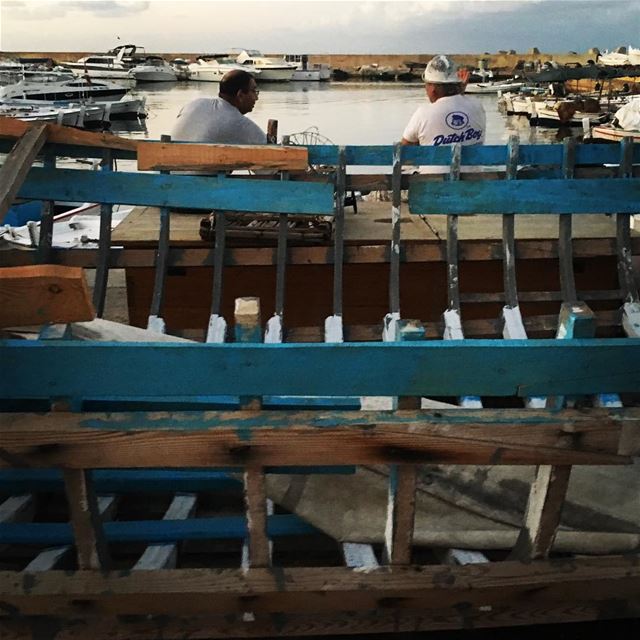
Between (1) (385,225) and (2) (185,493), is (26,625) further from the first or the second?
(1) (385,225)

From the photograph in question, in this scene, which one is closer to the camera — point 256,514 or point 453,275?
point 256,514

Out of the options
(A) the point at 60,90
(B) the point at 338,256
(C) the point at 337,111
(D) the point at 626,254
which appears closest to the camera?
(B) the point at 338,256

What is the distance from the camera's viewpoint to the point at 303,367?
217 cm

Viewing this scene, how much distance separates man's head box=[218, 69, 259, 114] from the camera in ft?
20.0

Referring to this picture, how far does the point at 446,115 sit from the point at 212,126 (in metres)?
2.04

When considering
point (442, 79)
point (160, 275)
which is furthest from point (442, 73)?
point (160, 275)

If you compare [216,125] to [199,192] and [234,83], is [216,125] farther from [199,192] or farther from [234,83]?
[199,192]

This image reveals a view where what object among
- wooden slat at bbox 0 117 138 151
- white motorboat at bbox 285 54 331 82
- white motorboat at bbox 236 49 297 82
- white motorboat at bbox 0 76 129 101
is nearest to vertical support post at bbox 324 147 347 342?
wooden slat at bbox 0 117 138 151

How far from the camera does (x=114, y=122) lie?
3788 centimetres

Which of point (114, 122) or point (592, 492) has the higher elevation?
point (114, 122)

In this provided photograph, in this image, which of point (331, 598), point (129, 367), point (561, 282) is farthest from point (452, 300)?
point (129, 367)

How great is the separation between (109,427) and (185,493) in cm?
116

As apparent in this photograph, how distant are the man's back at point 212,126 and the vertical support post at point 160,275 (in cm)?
132

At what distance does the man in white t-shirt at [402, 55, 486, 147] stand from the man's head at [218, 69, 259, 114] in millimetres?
1493
